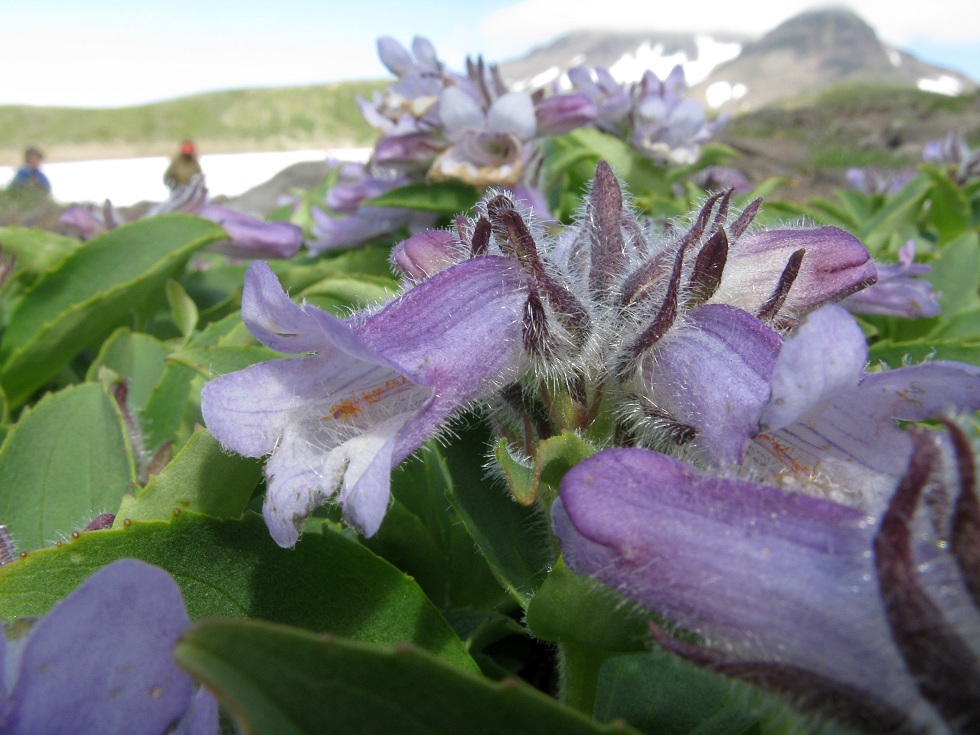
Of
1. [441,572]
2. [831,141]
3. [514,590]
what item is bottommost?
[831,141]

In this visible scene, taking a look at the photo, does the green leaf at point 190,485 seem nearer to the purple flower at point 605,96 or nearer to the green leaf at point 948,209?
the purple flower at point 605,96

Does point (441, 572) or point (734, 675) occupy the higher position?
point (734, 675)

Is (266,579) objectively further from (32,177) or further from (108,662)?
(32,177)

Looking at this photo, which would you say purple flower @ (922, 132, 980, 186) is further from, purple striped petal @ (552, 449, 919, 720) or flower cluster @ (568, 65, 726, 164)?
purple striped petal @ (552, 449, 919, 720)

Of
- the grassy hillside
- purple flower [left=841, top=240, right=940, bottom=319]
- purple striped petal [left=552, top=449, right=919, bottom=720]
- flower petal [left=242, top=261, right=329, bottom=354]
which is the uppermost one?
flower petal [left=242, top=261, right=329, bottom=354]

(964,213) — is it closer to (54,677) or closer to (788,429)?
(788,429)

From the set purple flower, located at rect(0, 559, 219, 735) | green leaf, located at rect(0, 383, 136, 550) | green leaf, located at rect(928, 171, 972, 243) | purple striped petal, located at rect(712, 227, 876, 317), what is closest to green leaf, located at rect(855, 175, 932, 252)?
green leaf, located at rect(928, 171, 972, 243)

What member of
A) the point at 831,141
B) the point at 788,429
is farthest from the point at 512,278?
the point at 831,141
